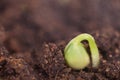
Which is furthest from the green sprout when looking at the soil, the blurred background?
the blurred background

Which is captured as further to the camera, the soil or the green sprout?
the soil

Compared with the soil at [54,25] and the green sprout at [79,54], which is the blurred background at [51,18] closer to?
the soil at [54,25]

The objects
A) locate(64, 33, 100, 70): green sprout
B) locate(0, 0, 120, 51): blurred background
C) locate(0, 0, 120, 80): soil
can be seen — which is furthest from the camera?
locate(0, 0, 120, 51): blurred background

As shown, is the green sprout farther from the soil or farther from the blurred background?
the blurred background

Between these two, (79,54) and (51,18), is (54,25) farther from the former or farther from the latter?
(79,54)

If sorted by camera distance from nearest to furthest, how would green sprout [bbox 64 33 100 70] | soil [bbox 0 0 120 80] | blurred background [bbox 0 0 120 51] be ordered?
green sprout [bbox 64 33 100 70], soil [bbox 0 0 120 80], blurred background [bbox 0 0 120 51]

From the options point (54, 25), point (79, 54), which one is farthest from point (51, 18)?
point (79, 54)

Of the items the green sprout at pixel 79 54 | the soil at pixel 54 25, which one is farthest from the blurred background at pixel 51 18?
the green sprout at pixel 79 54
